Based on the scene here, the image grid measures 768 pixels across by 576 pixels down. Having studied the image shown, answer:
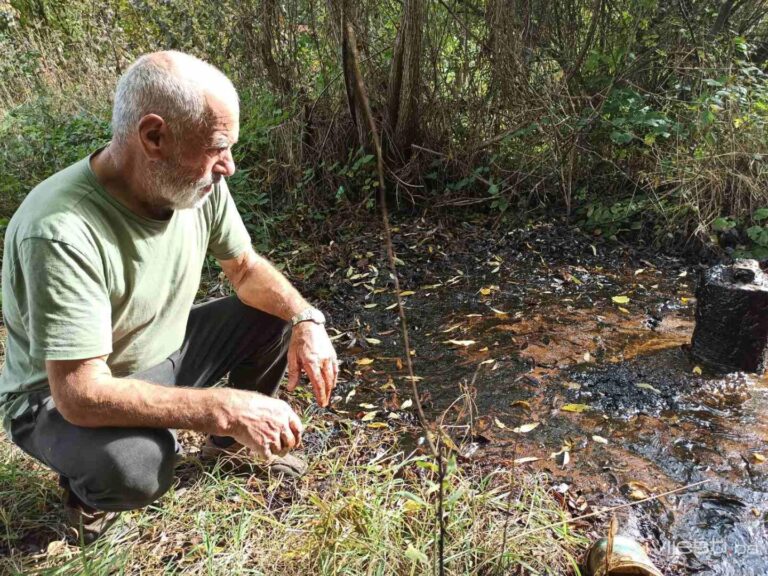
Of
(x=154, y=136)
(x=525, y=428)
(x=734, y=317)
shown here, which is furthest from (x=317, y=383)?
(x=734, y=317)

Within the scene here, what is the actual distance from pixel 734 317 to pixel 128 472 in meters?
2.64

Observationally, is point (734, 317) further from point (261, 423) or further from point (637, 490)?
point (261, 423)

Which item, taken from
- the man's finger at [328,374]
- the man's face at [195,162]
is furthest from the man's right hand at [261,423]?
the man's face at [195,162]

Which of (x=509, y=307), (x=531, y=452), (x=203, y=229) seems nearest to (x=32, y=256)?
(x=203, y=229)

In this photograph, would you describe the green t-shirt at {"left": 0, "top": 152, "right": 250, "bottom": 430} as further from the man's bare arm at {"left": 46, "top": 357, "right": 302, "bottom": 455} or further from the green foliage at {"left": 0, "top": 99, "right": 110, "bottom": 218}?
the green foliage at {"left": 0, "top": 99, "right": 110, "bottom": 218}

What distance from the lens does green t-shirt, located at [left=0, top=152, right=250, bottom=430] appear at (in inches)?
60.2

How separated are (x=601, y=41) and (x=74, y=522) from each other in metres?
4.52

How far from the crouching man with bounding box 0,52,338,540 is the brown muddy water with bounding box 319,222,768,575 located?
44.3 inches

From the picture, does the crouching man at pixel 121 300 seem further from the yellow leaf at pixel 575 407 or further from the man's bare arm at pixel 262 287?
the yellow leaf at pixel 575 407

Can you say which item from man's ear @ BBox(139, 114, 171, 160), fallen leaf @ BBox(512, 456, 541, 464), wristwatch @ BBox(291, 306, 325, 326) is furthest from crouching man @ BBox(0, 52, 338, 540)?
fallen leaf @ BBox(512, 456, 541, 464)

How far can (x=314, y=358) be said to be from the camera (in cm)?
203

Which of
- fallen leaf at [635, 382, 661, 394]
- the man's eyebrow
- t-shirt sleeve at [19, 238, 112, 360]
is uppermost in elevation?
the man's eyebrow

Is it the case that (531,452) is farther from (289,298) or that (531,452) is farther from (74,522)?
(74,522)

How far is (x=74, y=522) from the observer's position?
6.25 feet
